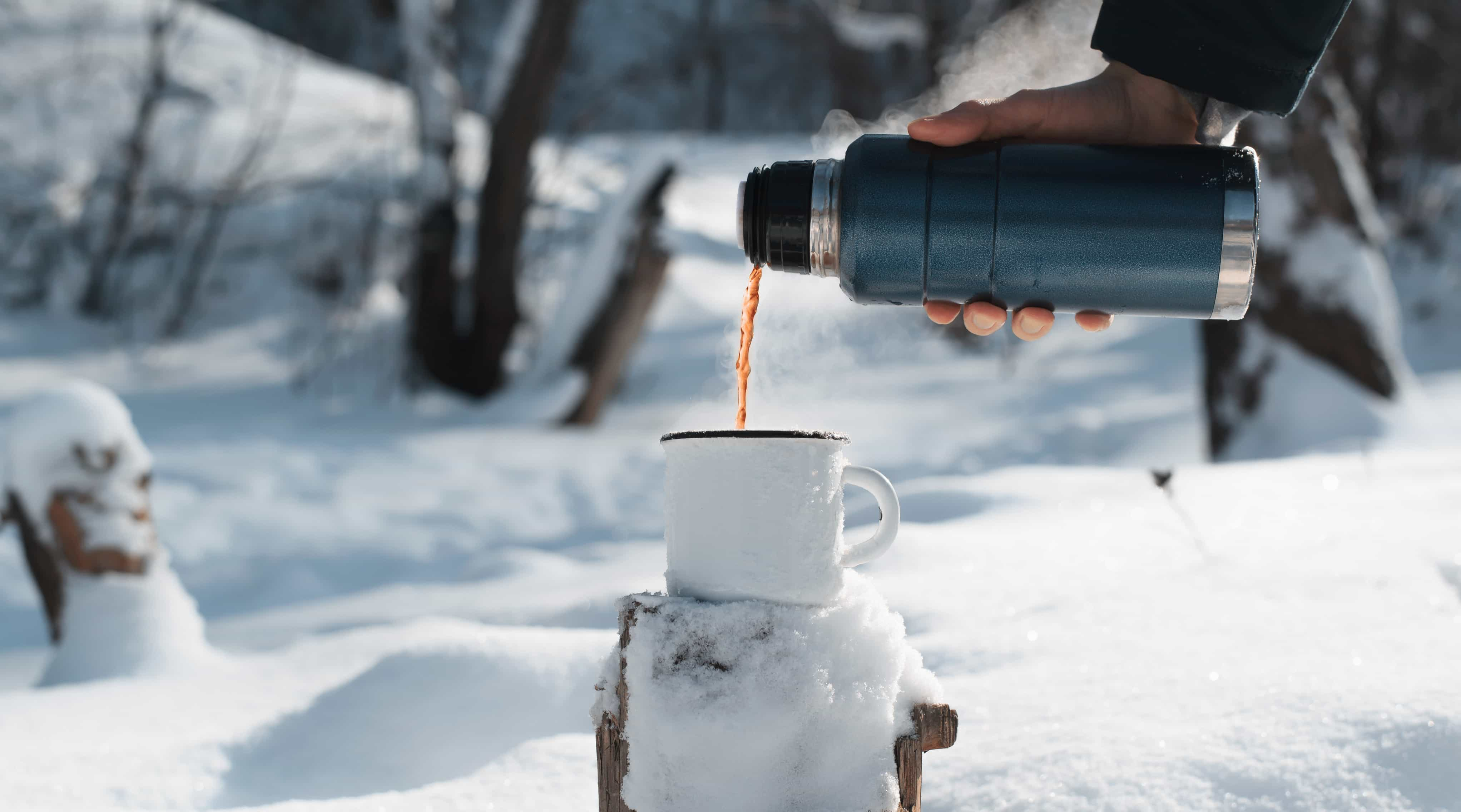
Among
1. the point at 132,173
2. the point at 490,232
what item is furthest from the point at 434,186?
the point at 132,173

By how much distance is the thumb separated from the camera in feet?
3.67

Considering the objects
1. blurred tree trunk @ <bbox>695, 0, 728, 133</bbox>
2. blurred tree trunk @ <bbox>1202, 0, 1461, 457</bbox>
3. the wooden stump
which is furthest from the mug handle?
blurred tree trunk @ <bbox>695, 0, 728, 133</bbox>

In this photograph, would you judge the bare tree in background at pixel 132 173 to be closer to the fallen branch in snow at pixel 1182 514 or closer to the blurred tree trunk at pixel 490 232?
the blurred tree trunk at pixel 490 232

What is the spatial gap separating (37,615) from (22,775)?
1.72 meters

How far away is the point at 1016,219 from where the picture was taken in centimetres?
109

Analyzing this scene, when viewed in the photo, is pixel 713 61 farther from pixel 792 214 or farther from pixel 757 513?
pixel 757 513

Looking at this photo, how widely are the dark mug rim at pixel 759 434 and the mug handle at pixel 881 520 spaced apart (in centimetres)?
7

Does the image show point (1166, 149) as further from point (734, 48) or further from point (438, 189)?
point (734, 48)

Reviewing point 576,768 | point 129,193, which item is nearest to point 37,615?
point 576,768

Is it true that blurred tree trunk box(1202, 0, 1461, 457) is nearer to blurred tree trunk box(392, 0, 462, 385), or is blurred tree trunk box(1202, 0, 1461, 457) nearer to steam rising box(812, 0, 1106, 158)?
steam rising box(812, 0, 1106, 158)

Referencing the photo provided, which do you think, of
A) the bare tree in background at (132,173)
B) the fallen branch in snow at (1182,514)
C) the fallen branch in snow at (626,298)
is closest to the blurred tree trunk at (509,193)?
the fallen branch in snow at (626,298)

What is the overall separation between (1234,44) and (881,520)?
2.32 ft

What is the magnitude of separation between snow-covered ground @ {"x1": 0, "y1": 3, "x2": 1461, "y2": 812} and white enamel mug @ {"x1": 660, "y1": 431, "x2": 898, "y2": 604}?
0.38 meters

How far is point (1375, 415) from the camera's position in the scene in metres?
3.63
